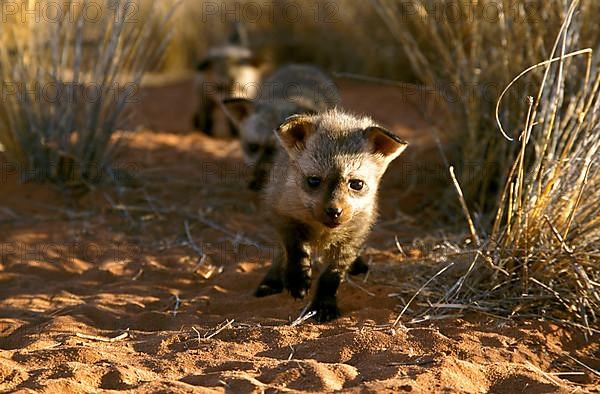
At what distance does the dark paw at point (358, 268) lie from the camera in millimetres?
5484

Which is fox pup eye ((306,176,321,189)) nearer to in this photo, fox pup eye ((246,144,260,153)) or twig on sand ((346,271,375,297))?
twig on sand ((346,271,375,297))

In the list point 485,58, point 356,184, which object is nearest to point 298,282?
point 356,184

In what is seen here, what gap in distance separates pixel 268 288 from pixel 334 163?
103cm

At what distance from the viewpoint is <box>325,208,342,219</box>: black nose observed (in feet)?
14.9

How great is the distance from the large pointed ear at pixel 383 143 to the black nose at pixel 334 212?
0.58 metres

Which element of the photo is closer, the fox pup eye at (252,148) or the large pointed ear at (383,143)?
the large pointed ear at (383,143)

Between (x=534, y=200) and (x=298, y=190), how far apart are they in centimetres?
145

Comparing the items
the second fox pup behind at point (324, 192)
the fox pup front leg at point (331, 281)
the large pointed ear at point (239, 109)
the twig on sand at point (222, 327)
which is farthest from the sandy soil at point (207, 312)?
the large pointed ear at point (239, 109)

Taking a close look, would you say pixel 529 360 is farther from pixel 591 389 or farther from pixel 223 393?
pixel 223 393

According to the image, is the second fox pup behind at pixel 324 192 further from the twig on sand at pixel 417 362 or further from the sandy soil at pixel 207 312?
the twig on sand at pixel 417 362

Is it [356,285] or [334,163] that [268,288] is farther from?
[334,163]

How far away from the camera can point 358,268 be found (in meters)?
5.50

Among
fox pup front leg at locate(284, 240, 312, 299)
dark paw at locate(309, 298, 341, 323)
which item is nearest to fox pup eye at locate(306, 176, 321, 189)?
fox pup front leg at locate(284, 240, 312, 299)

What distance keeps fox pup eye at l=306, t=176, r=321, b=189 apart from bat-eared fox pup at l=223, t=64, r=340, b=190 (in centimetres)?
186
